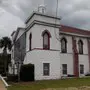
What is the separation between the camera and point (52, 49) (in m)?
31.0

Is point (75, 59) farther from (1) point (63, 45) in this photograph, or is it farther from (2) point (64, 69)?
(1) point (63, 45)

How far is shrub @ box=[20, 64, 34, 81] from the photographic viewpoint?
28.5 m

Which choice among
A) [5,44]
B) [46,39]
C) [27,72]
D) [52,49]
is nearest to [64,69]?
[52,49]

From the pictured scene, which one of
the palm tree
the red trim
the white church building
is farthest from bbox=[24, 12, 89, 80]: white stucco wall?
the palm tree

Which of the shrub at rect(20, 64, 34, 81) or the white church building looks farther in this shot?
the white church building

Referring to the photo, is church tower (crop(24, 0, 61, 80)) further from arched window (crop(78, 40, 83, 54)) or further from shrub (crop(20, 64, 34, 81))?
arched window (crop(78, 40, 83, 54))

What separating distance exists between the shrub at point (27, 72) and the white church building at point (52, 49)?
95cm

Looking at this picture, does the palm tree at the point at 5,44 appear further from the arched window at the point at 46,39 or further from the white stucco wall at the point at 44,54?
the arched window at the point at 46,39

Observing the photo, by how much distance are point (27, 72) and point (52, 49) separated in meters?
4.88

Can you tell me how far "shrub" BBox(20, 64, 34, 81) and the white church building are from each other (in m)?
0.95

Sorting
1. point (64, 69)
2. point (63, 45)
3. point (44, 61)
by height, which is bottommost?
point (64, 69)

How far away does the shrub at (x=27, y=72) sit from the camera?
93.4ft

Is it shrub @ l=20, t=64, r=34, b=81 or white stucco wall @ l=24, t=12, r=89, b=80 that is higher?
white stucco wall @ l=24, t=12, r=89, b=80

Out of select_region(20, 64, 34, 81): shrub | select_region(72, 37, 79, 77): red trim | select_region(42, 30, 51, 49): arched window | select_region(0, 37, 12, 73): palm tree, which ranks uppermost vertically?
select_region(0, 37, 12, 73): palm tree
